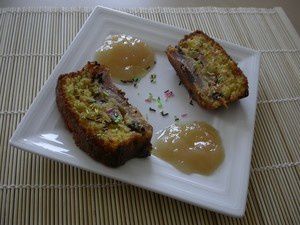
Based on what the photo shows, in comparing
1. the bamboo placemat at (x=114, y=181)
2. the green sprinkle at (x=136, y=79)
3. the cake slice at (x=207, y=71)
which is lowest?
the bamboo placemat at (x=114, y=181)

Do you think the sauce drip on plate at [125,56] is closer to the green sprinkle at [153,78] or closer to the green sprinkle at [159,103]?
the green sprinkle at [153,78]

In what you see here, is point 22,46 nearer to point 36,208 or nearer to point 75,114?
point 75,114

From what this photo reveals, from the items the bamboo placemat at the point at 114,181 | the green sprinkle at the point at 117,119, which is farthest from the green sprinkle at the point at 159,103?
the bamboo placemat at the point at 114,181

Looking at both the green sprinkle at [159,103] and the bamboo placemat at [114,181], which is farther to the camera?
the green sprinkle at [159,103]

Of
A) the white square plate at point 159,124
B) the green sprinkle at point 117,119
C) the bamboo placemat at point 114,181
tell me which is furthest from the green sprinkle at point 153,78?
the bamboo placemat at point 114,181

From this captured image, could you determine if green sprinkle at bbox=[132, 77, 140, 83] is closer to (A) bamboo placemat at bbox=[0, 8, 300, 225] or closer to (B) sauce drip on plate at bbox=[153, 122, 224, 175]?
(B) sauce drip on plate at bbox=[153, 122, 224, 175]

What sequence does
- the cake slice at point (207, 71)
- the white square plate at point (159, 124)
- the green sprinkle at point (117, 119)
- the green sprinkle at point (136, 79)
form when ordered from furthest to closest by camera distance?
1. the green sprinkle at point (136, 79)
2. the cake slice at point (207, 71)
3. the green sprinkle at point (117, 119)
4. the white square plate at point (159, 124)

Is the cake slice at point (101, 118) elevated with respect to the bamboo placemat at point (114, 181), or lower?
elevated

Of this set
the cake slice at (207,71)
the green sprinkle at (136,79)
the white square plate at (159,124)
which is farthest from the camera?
the green sprinkle at (136,79)

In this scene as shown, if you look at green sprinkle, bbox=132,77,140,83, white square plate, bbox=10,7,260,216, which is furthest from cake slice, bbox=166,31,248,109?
green sprinkle, bbox=132,77,140,83
